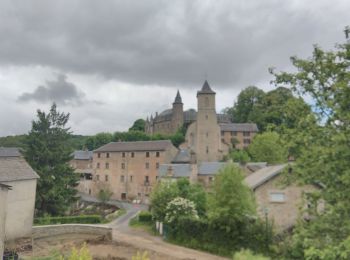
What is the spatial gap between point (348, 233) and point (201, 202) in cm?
2610

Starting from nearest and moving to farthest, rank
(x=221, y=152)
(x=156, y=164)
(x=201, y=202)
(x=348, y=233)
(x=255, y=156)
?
(x=348, y=233) → (x=201, y=202) → (x=156, y=164) → (x=255, y=156) → (x=221, y=152)

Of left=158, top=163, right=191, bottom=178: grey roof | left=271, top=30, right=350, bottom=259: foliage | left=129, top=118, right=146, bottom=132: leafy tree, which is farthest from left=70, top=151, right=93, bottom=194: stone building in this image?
left=271, top=30, right=350, bottom=259: foliage

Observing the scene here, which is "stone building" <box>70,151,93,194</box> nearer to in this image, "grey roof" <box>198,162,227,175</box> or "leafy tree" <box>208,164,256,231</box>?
"grey roof" <box>198,162,227,175</box>

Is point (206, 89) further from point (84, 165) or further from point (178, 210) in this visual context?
point (178, 210)

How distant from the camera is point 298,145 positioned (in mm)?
9008

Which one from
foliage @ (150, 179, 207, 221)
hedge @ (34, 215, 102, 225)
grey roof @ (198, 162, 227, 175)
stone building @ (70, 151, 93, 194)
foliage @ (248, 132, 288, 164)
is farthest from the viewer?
stone building @ (70, 151, 93, 194)

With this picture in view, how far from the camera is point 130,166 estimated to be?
193ft

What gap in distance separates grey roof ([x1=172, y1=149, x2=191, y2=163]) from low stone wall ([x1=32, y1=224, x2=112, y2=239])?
94.9 ft

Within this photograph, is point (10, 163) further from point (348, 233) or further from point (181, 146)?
point (181, 146)

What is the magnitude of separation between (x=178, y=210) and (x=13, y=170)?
14.1 meters

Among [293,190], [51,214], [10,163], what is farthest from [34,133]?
[293,190]

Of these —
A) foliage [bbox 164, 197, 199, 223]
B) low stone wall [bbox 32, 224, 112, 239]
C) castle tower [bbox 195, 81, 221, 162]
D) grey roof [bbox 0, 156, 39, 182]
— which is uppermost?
castle tower [bbox 195, 81, 221, 162]

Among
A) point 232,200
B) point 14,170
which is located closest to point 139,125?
point 14,170

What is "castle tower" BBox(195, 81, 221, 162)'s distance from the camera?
212 ft
